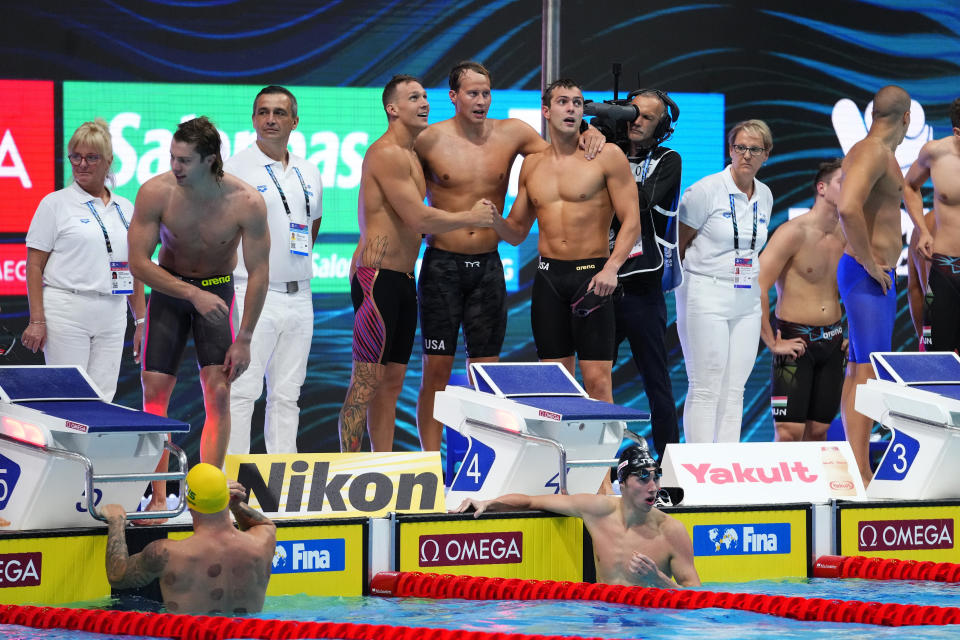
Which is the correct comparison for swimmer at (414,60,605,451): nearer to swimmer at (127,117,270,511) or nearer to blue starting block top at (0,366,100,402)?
swimmer at (127,117,270,511)

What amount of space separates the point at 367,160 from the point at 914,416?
3.07 metres

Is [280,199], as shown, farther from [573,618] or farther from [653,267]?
[573,618]

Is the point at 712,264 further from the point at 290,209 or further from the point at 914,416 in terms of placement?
the point at 290,209

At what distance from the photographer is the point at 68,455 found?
214 inches

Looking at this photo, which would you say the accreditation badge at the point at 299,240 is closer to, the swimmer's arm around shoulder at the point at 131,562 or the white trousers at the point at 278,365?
the white trousers at the point at 278,365

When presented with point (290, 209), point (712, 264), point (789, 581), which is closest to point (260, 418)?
point (290, 209)

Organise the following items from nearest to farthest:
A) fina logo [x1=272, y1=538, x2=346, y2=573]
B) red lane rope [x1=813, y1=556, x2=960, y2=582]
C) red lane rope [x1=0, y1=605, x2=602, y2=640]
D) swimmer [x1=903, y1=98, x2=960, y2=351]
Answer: red lane rope [x1=0, y1=605, x2=602, y2=640] → fina logo [x1=272, y1=538, x2=346, y2=573] → red lane rope [x1=813, y1=556, x2=960, y2=582] → swimmer [x1=903, y1=98, x2=960, y2=351]

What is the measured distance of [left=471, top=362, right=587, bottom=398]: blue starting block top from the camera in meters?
6.54

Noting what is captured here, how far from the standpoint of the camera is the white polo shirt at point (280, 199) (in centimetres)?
701

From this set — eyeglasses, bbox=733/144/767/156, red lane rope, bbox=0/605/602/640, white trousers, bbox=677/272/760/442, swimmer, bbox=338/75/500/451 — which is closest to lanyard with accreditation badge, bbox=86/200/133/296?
swimmer, bbox=338/75/500/451

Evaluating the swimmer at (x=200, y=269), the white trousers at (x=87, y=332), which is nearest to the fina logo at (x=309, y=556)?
the swimmer at (x=200, y=269)

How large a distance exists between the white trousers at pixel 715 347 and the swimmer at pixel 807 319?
366 millimetres

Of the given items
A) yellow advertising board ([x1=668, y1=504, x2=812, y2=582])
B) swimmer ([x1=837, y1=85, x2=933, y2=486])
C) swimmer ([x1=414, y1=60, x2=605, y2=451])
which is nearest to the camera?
yellow advertising board ([x1=668, y1=504, x2=812, y2=582])

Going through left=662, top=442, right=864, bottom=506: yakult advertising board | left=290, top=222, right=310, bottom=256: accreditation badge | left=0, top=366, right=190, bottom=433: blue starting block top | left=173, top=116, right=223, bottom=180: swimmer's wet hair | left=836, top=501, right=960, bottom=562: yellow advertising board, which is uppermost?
left=173, top=116, right=223, bottom=180: swimmer's wet hair
